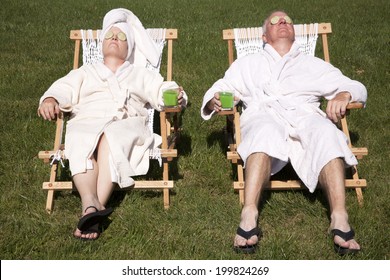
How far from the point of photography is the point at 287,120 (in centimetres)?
439

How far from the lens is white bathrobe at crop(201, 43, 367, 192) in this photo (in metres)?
4.03

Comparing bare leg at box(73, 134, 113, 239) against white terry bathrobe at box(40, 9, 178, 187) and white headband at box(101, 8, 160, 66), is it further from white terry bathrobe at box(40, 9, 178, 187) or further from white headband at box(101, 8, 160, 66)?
white headband at box(101, 8, 160, 66)

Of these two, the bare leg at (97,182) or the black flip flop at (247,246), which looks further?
the bare leg at (97,182)

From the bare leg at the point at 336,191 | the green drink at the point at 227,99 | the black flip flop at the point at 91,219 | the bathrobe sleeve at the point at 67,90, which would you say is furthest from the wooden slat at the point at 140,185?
the bare leg at the point at 336,191

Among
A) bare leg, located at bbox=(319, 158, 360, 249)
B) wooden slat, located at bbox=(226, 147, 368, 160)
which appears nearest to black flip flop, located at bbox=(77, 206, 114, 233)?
wooden slat, located at bbox=(226, 147, 368, 160)

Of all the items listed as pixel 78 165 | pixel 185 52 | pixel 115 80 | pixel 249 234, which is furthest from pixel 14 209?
pixel 185 52

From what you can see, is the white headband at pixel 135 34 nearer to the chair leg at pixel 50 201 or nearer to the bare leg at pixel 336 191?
the chair leg at pixel 50 201

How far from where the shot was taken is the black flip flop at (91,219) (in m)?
3.70

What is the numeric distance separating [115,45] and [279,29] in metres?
1.39

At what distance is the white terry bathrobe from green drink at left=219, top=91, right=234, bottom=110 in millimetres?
621

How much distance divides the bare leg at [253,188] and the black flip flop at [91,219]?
87 centimetres

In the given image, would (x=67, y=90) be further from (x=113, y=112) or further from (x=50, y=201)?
(x=50, y=201)

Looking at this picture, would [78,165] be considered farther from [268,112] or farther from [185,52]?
[185,52]

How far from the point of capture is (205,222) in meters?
4.05
